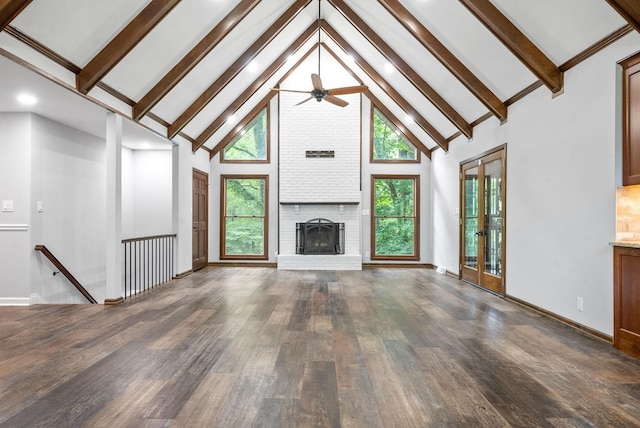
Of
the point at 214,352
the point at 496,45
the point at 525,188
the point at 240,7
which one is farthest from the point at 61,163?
the point at 525,188

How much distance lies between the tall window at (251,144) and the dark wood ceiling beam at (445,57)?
4.46 m

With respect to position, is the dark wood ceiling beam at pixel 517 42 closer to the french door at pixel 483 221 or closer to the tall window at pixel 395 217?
the french door at pixel 483 221

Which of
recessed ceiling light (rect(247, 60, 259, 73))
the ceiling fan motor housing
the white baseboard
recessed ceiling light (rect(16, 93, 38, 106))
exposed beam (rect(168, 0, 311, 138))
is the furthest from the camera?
the white baseboard

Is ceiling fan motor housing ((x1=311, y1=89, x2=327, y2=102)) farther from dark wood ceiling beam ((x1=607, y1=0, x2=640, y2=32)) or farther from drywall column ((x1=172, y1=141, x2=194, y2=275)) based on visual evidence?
dark wood ceiling beam ((x1=607, y1=0, x2=640, y2=32))

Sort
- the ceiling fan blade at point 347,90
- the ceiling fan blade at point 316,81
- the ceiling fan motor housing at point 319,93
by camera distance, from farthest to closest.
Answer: the ceiling fan motor housing at point 319,93 → the ceiling fan blade at point 347,90 → the ceiling fan blade at point 316,81

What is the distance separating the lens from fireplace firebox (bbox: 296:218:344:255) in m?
8.38

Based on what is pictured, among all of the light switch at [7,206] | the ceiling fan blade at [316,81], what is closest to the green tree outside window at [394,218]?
→ the ceiling fan blade at [316,81]

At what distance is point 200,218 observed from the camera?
8.18 meters

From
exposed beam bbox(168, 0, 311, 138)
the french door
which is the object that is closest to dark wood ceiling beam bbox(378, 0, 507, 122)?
the french door

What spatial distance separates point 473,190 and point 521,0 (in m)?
3.32

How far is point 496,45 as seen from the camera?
174 inches

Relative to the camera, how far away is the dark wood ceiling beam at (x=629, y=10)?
2.84 meters

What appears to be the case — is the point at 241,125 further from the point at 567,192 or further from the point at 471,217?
the point at 567,192

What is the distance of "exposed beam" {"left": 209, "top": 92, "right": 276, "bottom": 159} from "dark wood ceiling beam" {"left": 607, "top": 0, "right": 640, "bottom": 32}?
6.58m
